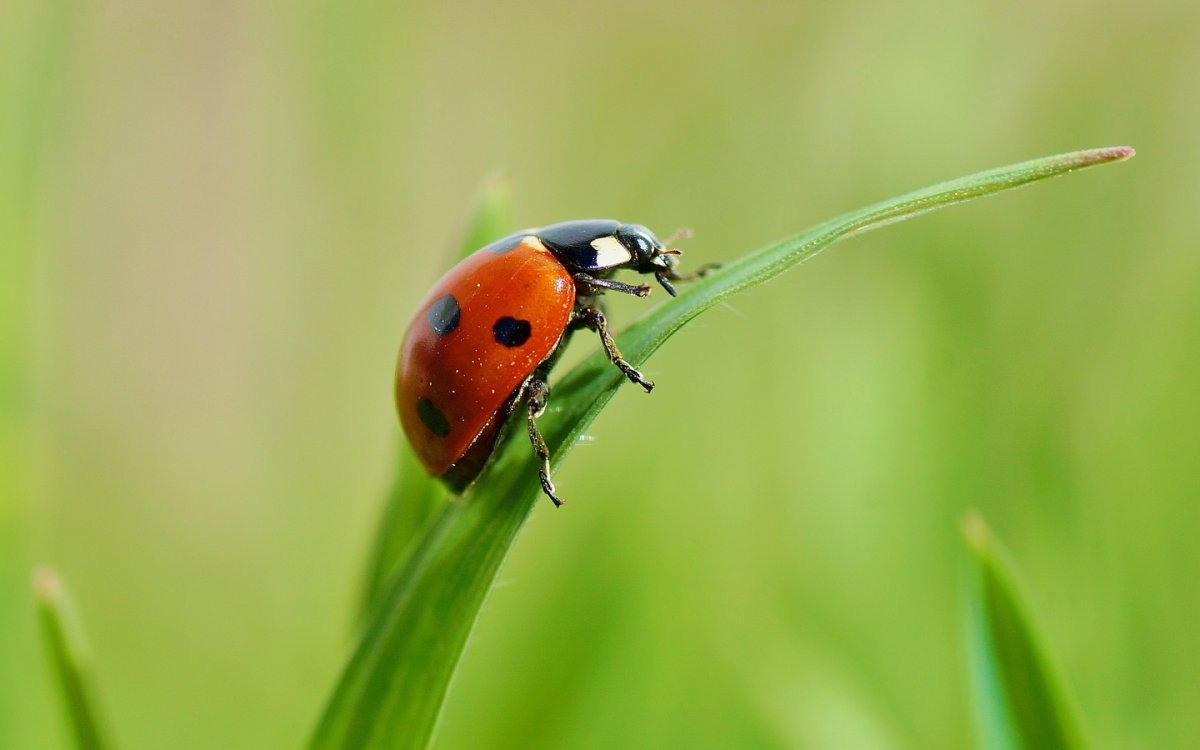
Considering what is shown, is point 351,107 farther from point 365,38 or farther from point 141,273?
point 141,273

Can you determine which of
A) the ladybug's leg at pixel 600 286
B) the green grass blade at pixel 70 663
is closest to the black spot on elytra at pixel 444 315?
the ladybug's leg at pixel 600 286

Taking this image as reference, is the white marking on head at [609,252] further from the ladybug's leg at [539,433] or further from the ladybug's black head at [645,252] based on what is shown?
the ladybug's leg at [539,433]

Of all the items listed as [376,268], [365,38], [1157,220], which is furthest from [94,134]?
[1157,220]

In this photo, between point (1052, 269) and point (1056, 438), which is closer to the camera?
point (1056, 438)

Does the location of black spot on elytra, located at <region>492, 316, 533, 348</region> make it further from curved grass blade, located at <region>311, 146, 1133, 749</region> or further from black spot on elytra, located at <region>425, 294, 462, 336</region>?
curved grass blade, located at <region>311, 146, 1133, 749</region>

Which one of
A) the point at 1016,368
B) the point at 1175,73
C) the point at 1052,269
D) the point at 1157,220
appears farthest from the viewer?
the point at 1175,73

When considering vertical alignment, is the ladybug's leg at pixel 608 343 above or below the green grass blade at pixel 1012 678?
above
